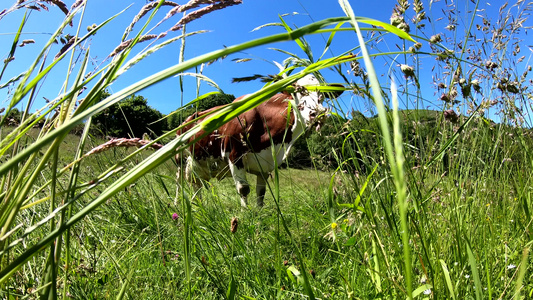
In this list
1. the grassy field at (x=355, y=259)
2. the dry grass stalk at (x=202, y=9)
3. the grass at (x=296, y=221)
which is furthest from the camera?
the grassy field at (x=355, y=259)

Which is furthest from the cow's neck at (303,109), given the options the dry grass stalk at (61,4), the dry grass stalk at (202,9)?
the dry grass stalk at (61,4)

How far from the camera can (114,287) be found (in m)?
1.26

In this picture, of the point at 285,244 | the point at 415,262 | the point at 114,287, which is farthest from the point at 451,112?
the point at 114,287

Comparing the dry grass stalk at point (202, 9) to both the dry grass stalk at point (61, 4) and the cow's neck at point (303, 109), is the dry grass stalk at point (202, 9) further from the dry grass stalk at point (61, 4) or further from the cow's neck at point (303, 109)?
the dry grass stalk at point (61, 4)

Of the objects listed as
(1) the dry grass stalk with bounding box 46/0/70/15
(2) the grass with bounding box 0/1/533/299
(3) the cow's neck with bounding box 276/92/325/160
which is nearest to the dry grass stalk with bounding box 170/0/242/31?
(2) the grass with bounding box 0/1/533/299

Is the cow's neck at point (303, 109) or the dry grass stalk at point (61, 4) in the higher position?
the dry grass stalk at point (61, 4)

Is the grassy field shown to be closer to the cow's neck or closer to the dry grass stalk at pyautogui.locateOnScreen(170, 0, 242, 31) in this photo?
the cow's neck

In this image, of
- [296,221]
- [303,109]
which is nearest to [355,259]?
[296,221]

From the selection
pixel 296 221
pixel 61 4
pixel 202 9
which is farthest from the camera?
pixel 296 221

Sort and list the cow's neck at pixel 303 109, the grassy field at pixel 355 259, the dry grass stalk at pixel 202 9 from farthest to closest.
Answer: the cow's neck at pixel 303 109, the grassy field at pixel 355 259, the dry grass stalk at pixel 202 9

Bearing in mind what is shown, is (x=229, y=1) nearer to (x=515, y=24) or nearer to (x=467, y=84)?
(x=467, y=84)

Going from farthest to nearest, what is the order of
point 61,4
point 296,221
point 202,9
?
point 296,221 < point 61,4 < point 202,9

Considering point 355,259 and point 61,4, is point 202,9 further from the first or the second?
point 355,259

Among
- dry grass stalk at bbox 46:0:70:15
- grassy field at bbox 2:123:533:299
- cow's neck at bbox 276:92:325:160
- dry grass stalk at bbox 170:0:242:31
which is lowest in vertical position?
grassy field at bbox 2:123:533:299
